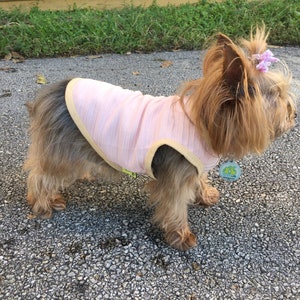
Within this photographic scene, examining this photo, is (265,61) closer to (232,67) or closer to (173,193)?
(232,67)

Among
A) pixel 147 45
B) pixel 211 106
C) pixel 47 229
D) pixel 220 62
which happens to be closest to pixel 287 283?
pixel 211 106

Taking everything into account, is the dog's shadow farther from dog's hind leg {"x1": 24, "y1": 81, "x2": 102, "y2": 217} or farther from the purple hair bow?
the purple hair bow

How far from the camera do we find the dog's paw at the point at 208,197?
3064mm

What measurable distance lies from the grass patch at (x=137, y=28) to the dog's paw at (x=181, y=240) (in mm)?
3071

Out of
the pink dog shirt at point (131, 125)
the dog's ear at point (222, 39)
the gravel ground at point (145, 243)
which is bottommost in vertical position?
the gravel ground at point (145, 243)

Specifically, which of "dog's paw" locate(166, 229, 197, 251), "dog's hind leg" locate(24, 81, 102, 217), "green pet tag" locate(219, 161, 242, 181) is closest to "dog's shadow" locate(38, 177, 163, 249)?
"dog's paw" locate(166, 229, 197, 251)

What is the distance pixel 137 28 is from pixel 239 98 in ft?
11.8

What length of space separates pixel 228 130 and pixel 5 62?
373 centimetres

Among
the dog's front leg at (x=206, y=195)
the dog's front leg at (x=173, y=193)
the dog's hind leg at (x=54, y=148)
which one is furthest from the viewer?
the dog's front leg at (x=206, y=195)

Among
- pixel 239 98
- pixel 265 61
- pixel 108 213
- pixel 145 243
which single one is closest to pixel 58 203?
pixel 108 213

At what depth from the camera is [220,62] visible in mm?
2119

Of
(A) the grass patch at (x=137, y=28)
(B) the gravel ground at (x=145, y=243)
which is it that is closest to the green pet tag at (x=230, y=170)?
(B) the gravel ground at (x=145, y=243)

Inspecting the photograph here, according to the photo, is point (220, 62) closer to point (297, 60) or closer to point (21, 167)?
point (21, 167)

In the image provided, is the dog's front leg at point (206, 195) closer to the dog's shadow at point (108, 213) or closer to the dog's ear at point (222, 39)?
the dog's shadow at point (108, 213)
